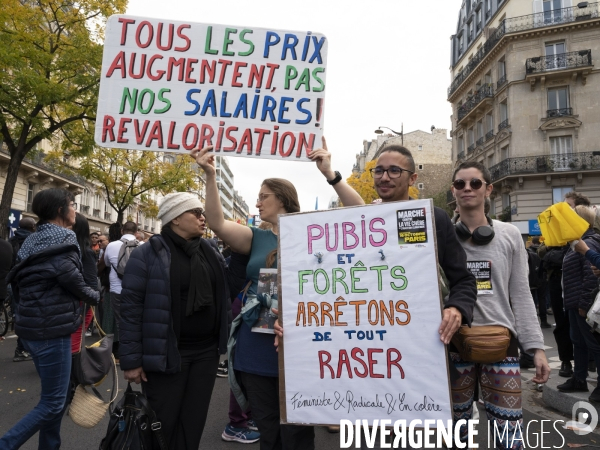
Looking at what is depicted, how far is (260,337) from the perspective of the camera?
268cm

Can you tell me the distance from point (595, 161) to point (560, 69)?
5784mm

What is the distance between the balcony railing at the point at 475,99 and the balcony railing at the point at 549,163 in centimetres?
554

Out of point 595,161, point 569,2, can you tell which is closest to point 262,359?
point 595,161

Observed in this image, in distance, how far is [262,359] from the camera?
265 centimetres

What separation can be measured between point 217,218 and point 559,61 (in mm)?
31792

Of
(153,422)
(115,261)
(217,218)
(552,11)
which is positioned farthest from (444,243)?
(552,11)

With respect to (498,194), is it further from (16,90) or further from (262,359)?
(262,359)

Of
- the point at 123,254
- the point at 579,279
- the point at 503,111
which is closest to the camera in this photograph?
the point at 579,279

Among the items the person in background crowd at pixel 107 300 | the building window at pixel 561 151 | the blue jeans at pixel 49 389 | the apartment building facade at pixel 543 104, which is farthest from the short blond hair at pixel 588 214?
the building window at pixel 561 151

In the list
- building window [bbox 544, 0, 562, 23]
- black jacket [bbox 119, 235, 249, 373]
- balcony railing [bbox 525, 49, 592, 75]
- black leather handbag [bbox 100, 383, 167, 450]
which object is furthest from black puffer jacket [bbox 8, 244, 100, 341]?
building window [bbox 544, 0, 562, 23]

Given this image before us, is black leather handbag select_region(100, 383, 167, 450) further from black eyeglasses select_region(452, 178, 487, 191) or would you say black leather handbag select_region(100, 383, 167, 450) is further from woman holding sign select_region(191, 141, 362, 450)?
black eyeglasses select_region(452, 178, 487, 191)

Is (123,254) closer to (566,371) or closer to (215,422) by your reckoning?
(215,422)

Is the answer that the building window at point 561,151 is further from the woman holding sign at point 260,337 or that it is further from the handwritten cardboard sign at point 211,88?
the woman holding sign at point 260,337

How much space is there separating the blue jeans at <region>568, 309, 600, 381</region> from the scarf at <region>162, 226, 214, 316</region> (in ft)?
12.9
